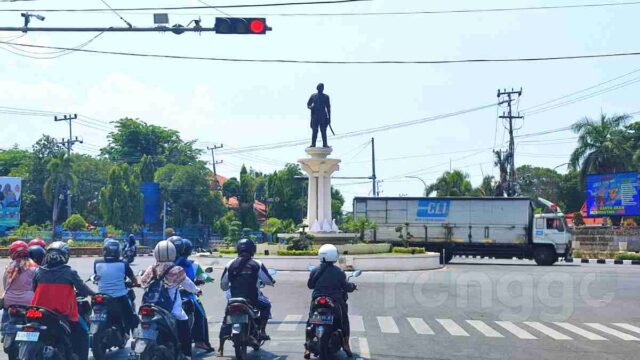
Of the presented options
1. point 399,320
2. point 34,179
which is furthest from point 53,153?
point 399,320

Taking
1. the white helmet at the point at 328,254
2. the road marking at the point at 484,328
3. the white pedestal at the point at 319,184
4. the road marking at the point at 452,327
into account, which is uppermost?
the white pedestal at the point at 319,184

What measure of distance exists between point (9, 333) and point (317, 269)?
12.4ft

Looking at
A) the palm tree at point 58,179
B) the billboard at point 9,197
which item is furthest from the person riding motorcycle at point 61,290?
the palm tree at point 58,179

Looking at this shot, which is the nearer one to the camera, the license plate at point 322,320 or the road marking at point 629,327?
the license plate at point 322,320

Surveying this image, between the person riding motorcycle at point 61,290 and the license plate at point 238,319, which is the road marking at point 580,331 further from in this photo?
the person riding motorcycle at point 61,290

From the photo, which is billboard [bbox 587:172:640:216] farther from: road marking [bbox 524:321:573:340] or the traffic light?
the traffic light

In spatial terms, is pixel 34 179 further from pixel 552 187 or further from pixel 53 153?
pixel 552 187

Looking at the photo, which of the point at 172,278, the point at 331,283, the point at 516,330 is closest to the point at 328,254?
the point at 331,283

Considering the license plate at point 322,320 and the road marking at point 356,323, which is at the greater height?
the license plate at point 322,320

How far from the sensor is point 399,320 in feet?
45.3

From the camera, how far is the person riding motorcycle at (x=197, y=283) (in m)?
9.87

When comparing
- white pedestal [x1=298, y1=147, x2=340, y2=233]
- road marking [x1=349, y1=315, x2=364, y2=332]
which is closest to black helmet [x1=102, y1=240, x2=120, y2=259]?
road marking [x1=349, y1=315, x2=364, y2=332]

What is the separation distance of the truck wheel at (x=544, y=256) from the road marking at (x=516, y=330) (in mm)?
24255

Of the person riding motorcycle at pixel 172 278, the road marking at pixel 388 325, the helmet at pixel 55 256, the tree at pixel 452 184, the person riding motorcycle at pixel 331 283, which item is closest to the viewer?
the helmet at pixel 55 256
